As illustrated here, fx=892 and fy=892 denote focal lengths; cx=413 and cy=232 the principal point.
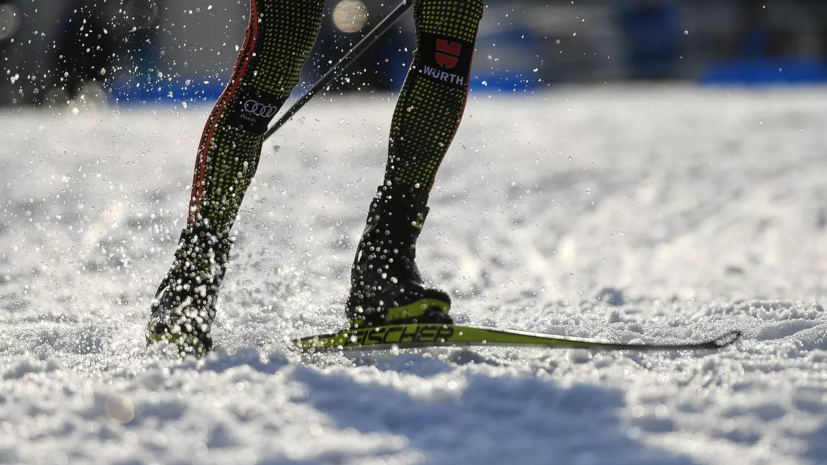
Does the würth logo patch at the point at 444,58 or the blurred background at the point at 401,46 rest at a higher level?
the blurred background at the point at 401,46

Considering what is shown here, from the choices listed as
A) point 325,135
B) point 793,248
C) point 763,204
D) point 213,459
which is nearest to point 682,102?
point 325,135

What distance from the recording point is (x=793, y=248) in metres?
3.66

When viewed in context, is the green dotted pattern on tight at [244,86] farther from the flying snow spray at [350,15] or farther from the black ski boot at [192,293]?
the flying snow spray at [350,15]

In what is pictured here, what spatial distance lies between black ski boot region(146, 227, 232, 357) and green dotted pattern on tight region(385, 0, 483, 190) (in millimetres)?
418

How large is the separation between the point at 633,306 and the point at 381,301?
98 cm

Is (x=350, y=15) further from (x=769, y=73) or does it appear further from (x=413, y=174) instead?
(x=413, y=174)

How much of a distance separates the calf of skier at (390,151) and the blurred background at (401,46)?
9410 millimetres

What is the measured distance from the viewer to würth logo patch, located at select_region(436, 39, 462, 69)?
191 centimetres

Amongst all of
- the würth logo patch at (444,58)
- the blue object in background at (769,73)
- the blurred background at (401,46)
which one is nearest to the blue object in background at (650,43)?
the blurred background at (401,46)

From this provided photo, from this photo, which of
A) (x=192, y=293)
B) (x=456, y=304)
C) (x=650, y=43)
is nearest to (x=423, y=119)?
(x=192, y=293)

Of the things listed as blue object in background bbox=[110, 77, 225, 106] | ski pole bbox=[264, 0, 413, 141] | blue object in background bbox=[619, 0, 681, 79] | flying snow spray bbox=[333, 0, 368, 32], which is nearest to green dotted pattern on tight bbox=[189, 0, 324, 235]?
ski pole bbox=[264, 0, 413, 141]

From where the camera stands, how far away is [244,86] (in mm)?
1931

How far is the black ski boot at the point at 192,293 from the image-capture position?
1866 mm

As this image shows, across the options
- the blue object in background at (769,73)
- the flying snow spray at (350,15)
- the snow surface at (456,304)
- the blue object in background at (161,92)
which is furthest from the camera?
the flying snow spray at (350,15)
